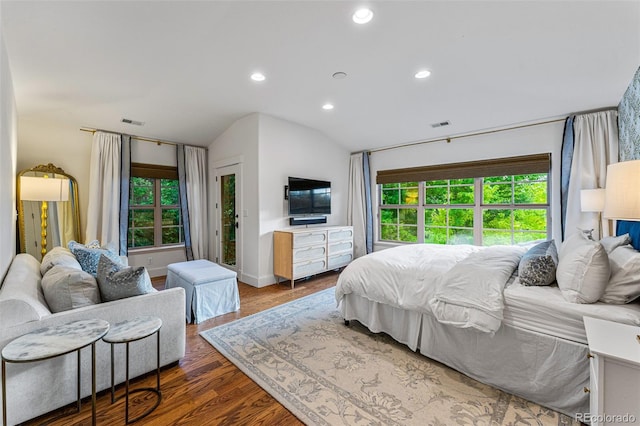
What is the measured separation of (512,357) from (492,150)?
11.1ft

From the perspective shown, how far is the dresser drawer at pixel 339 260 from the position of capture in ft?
15.1

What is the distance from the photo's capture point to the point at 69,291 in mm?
1714

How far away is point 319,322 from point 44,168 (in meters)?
4.26

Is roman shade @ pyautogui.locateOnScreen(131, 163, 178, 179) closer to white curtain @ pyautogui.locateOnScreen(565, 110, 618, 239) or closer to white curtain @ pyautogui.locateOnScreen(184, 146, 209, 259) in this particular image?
white curtain @ pyautogui.locateOnScreen(184, 146, 209, 259)

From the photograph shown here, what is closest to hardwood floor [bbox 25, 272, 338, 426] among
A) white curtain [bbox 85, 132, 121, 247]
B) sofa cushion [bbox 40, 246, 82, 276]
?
sofa cushion [bbox 40, 246, 82, 276]

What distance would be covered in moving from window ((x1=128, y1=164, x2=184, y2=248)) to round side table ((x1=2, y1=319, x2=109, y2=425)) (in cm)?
343

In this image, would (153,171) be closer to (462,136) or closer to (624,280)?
(462,136)

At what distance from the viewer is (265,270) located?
4098 millimetres

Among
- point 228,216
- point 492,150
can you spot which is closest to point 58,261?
point 228,216

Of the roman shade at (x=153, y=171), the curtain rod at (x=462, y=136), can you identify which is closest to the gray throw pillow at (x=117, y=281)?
the roman shade at (x=153, y=171)

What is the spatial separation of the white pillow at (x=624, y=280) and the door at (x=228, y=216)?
414cm

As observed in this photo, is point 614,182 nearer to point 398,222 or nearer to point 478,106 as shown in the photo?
point 478,106

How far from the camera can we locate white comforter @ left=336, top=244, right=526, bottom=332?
1.78m

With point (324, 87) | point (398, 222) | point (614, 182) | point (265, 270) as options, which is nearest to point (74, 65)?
point (324, 87)
